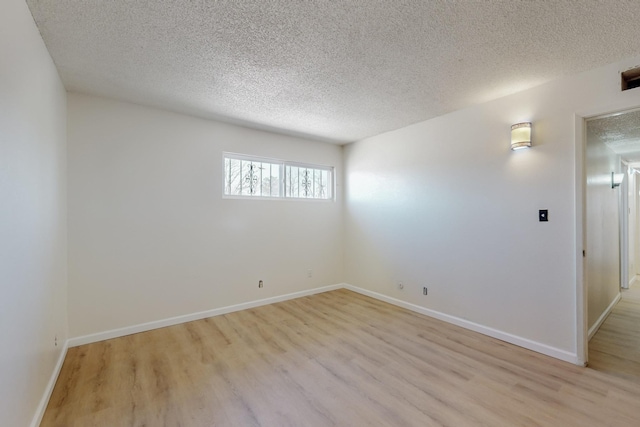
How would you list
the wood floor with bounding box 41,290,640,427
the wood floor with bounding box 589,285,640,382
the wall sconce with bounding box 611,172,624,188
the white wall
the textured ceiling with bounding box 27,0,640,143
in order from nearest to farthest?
the white wall
the textured ceiling with bounding box 27,0,640,143
the wood floor with bounding box 41,290,640,427
the wood floor with bounding box 589,285,640,382
the wall sconce with bounding box 611,172,624,188

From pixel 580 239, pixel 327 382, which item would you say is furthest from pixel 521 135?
pixel 327 382

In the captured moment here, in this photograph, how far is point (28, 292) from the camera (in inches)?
63.6

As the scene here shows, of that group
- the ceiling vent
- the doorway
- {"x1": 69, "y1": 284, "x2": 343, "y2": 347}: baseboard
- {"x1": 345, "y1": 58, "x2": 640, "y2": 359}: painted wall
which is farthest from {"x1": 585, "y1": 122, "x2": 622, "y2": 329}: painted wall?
{"x1": 69, "y1": 284, "x2": 343, "y2": 347}: baseboard

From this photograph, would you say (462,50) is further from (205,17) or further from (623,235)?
(623,235)

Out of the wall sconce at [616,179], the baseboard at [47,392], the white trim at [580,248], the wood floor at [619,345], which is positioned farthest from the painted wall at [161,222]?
the wall sconce at [616,179]

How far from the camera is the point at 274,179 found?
4.14m

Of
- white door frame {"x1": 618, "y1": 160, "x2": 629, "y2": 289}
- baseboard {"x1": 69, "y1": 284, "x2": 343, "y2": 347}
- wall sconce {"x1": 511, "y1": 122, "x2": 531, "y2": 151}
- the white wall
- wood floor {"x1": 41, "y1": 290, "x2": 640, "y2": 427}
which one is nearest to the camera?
the white wall

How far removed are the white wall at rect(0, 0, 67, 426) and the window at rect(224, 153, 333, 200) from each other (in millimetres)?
1789

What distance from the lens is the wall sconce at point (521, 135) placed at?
2.55m

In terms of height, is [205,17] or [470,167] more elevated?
[205,17]

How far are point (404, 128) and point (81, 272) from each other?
4111 millimetres

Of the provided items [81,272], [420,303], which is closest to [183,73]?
[81,272]

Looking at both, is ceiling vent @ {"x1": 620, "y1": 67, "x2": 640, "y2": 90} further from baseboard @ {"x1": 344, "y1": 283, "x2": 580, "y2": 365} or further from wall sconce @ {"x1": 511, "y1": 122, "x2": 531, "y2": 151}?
baseboard @ {"x1": 344, "y1": 283, "x2": 580, "y2": 365}

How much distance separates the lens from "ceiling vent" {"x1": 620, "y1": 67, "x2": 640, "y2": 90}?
2.10 meters
